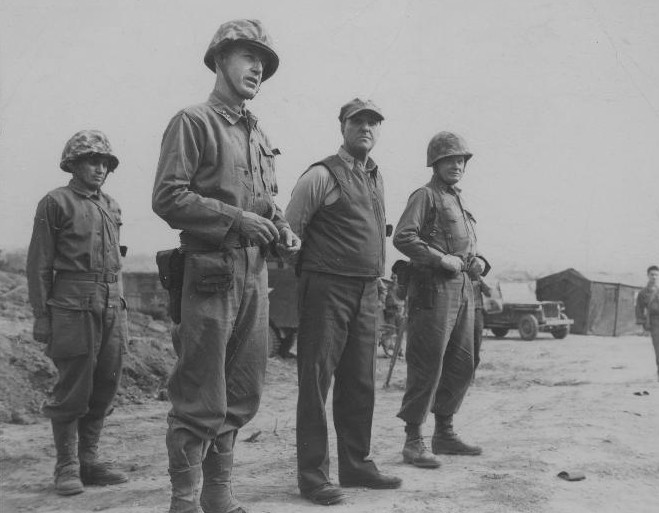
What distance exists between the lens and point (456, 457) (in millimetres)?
4734

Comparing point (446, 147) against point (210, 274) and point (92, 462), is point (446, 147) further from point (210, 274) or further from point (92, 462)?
point (92, 462)

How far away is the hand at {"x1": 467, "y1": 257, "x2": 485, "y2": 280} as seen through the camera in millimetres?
4863

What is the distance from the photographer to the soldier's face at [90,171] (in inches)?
170

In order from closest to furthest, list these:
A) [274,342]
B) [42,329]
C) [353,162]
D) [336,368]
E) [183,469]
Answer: [183,469] < [336,368] < [353,162] < [42,329] < [274,342]

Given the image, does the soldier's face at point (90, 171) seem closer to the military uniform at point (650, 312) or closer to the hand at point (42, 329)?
the hand at point (42, 329)

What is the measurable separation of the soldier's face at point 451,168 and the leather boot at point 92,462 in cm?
285

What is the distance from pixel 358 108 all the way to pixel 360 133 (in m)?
0.15

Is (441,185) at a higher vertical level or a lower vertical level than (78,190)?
higher

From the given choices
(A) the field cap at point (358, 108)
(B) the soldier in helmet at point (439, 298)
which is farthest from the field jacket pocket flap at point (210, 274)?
(B) the soldier in helmet at point (439, 298)

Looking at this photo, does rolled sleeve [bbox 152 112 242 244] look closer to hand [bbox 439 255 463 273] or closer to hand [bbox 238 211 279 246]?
hand [bbox 238 211 279 246]

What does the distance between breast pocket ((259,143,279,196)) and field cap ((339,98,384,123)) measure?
2.74ft

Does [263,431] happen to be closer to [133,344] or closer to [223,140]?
[223,140]

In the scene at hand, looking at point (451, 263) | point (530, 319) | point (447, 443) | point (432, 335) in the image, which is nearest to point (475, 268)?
point (451, 263)

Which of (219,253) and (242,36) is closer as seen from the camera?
(219,253)
